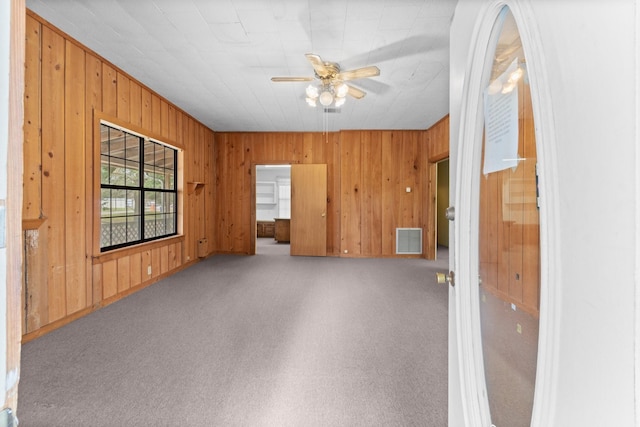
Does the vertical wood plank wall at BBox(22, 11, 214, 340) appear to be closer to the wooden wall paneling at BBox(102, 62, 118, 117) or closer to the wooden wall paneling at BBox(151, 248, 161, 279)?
the wooden wall paneling at BBox(102, 62, 118, 117)

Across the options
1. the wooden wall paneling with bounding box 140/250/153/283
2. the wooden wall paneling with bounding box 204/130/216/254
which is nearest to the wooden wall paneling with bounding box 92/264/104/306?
the wooden wall paneling with bounding box 140/250/153/283

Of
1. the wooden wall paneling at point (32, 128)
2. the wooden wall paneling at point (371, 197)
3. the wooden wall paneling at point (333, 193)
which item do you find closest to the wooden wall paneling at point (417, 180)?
the wooden wall paneling at point (371, 197)

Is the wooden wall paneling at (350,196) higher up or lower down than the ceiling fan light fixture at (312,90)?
lower down

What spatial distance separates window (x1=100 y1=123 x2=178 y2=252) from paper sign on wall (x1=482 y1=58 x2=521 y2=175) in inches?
142

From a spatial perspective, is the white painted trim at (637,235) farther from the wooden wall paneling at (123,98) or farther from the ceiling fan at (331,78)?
the wooden wall paneling at (123,98)

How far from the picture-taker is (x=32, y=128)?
2.17 m

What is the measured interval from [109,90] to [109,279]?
2.05 m

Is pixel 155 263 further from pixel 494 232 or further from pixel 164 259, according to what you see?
pixel 494 232

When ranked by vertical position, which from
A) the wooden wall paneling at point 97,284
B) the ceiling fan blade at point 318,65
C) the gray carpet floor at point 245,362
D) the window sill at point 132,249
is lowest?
the gray carpet floor at point 245,362

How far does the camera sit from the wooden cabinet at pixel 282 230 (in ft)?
24.1

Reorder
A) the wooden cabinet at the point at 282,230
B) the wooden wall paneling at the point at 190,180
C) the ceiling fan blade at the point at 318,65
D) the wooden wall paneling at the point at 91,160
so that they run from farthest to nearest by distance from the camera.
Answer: the wooden cabinet at the point at 282,230 < the wooden wall paneling at the point at 190,180 < the wooden wall paneling at the point at 91,160 < the ceiling fan blade at the point at 318,65

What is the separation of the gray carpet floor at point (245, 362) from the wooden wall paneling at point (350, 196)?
7.18ft

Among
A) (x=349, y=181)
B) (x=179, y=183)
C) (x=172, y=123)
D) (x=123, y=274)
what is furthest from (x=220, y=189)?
(x=123, y=274)

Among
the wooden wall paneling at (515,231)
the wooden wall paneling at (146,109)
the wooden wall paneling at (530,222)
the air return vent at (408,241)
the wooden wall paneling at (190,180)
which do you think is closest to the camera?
the wooden wall paneling at (530,222)
